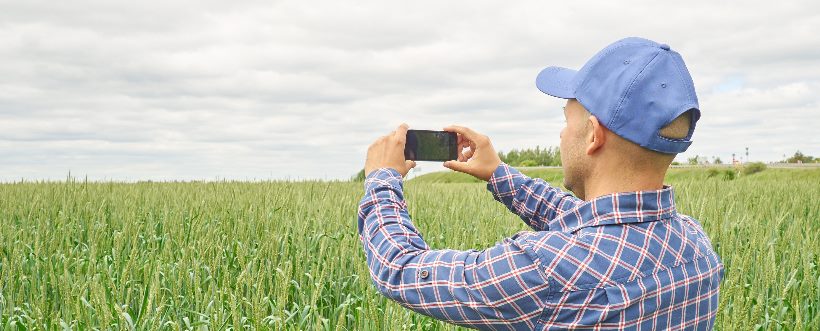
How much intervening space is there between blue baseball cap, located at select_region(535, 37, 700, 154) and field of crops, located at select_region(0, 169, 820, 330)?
965 mm

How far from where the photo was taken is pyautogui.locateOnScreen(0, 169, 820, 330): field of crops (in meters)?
3.01

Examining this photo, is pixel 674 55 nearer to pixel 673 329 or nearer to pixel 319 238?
pixel 673 329

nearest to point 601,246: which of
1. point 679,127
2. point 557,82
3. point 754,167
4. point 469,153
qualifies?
point 679,127

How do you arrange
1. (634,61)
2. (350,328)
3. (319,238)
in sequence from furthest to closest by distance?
(319,238), (350,328), (634,61)

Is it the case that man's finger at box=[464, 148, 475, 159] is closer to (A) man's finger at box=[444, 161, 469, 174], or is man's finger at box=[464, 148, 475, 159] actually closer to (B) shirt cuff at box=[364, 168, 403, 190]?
(A) man's finger at box=[444, 161, 469, 174]

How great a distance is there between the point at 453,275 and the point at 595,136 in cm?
47

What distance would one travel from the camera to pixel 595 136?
1634mm

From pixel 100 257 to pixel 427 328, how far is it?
10.00 ft

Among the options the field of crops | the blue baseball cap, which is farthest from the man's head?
the field of crops

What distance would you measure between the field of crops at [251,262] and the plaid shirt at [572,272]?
1.73 feet

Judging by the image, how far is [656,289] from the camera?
162cm

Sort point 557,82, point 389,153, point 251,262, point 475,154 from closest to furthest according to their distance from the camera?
point 557,82 < point 389,153 < point 475,154 < point 251,262

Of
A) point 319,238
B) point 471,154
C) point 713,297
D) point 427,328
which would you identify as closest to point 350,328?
point 427,328

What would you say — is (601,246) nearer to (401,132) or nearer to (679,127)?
(679,127)
